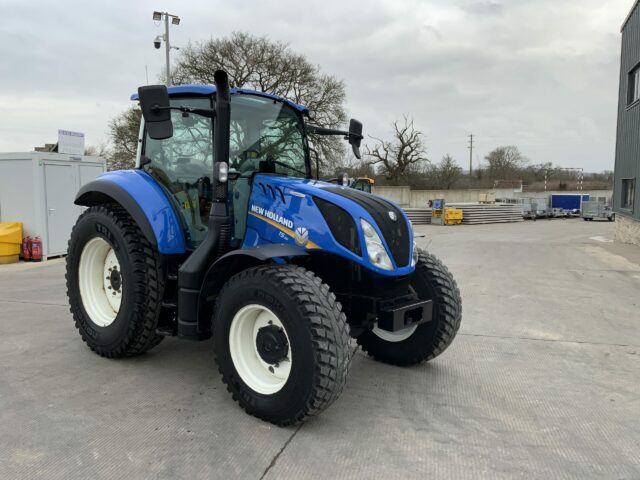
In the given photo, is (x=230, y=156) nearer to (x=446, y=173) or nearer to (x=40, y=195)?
(x=40, y=195)

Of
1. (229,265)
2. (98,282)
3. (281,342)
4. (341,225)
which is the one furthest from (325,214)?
(98,282)

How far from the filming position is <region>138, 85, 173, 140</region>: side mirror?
3.25m

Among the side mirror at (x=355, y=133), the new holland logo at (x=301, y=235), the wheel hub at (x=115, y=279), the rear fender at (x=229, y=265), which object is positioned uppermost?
the side mirror at (x=355, y=133)

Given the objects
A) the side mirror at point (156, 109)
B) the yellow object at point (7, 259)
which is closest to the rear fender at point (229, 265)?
the side mirror at point (156, 109)

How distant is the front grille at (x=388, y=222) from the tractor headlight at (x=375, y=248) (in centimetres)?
8

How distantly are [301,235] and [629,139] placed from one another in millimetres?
16461

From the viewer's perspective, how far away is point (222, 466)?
2.74 meters

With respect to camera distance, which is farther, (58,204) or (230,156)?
(58,204)

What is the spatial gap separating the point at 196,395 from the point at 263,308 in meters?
0.99

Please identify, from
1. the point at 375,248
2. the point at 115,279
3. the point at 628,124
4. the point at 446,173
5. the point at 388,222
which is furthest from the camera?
the point at 446,173

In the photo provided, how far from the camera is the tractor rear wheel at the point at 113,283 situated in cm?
396

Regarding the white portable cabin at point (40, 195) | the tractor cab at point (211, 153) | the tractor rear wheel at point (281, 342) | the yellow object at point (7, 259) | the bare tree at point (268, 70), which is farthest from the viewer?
the bare tree at point (268, 70)

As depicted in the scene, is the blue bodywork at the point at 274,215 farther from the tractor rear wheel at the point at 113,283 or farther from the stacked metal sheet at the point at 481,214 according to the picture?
the stacked metal sheet at the point at 481,214

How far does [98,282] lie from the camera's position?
468 cm
